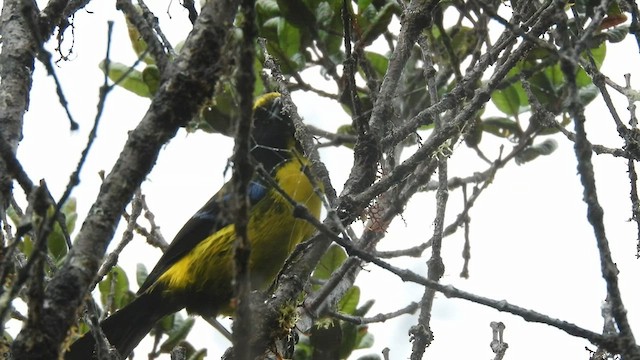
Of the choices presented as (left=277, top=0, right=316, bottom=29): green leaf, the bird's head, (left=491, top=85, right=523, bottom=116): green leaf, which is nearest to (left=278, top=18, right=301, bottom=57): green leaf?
(left=277, top=0, right=316, bottom=29): green leaf

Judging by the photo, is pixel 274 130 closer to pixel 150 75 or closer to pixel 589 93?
pixel 150 75

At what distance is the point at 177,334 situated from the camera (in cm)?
416

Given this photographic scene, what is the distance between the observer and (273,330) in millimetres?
2801

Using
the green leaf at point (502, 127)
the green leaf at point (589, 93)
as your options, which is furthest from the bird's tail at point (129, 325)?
the green leaf at point (589, 93)

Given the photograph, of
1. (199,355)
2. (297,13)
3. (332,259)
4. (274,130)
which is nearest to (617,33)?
(297,13)

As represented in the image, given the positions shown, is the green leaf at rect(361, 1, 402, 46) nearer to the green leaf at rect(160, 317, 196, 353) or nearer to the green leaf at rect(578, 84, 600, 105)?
the green leaf at rect(578, 84, 600, 105)

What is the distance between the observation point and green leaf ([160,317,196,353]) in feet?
13.4

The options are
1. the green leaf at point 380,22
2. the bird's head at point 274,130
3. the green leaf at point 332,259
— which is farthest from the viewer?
the bird's head at point 274,130

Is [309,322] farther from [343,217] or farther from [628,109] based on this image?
[628,109]

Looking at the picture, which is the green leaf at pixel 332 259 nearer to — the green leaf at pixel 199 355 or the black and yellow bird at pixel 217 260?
the black and yellow bird at pixel 217 260

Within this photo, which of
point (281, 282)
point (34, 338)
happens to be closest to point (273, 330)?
point (281, 282)

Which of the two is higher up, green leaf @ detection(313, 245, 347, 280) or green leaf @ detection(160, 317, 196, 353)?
green leaf @ detection(313, 245, 347, 280)

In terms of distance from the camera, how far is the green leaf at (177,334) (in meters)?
4.10

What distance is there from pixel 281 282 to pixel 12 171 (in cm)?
116
